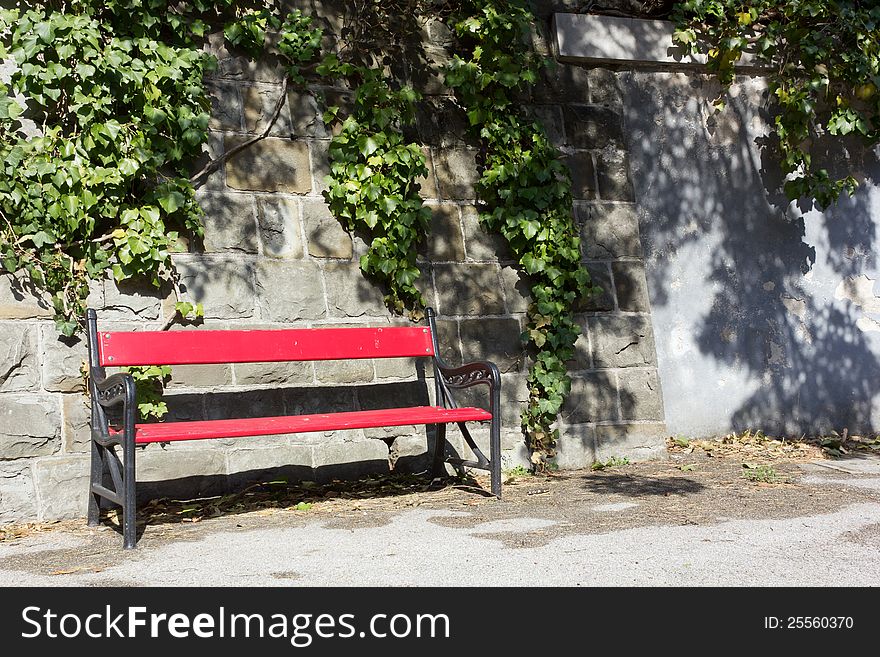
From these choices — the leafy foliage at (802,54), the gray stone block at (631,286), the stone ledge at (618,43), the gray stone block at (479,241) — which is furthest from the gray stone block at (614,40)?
the gray stone block at (631,286)

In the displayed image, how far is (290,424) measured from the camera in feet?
13.8

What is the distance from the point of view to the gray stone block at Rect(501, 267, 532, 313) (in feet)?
18.6

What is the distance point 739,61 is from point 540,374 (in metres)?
2.74

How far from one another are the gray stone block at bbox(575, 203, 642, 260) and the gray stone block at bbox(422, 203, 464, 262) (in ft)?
2.71

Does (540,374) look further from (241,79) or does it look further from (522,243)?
(241,79)

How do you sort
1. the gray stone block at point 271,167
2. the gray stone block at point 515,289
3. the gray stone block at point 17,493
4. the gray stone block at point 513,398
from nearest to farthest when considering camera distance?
1. the gray stone block at point 17,493
2. the gray stone block at point 271,167
3. the gray stone block at point 513,398
4. the gray stone block at point 515,289

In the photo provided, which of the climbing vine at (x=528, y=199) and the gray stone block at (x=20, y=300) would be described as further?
the climbing vine at (x=528, y=199)

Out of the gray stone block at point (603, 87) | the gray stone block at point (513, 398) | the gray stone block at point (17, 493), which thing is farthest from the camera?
the gray stone block at point (603, 87)

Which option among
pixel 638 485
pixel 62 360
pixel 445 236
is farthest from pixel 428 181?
pixel 62 360

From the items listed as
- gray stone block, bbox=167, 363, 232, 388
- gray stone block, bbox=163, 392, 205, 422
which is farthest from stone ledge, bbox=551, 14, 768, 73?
gray stone block, bbox=163, 392, 205, 422

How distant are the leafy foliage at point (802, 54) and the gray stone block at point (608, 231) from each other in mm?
1249

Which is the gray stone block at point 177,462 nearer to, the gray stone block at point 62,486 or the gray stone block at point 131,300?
the gray stone block at point 62,486

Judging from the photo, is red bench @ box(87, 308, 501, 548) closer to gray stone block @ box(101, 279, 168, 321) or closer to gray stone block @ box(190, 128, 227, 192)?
gray stone block @ box(101, 279, 168, 321)

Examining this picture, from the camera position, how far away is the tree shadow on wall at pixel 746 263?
6281mm
